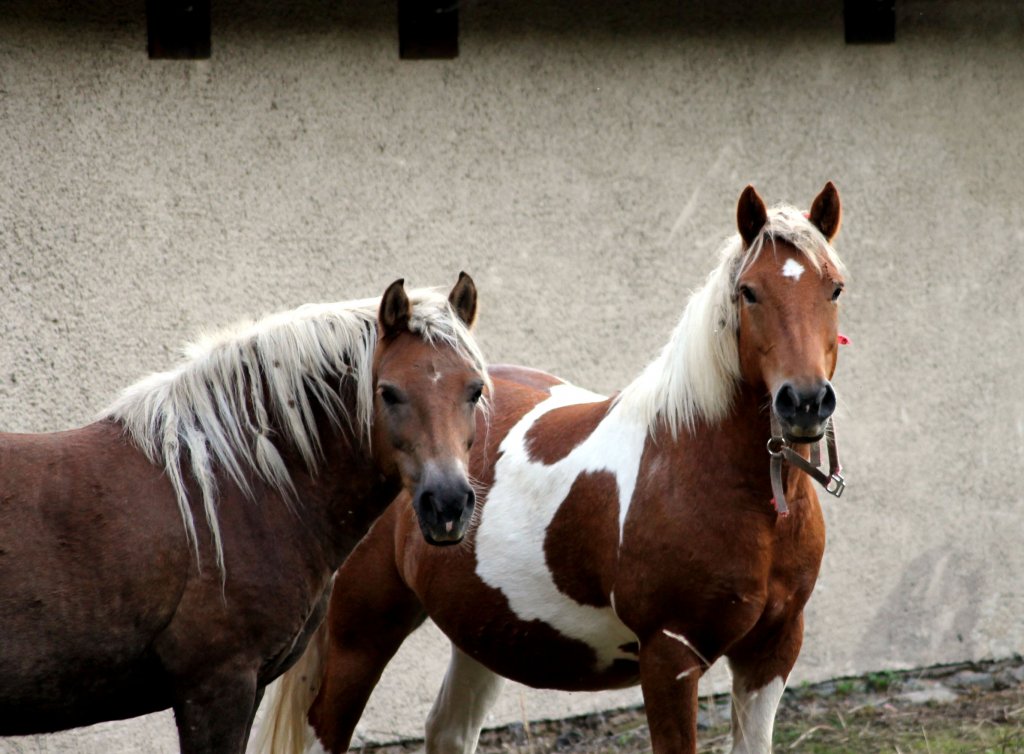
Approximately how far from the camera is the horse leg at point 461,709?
171 inches

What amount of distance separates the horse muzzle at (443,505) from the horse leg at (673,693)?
76 cm

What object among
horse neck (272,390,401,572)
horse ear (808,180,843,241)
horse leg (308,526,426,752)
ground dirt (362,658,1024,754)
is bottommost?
ground dirt (362,658,1024,754)

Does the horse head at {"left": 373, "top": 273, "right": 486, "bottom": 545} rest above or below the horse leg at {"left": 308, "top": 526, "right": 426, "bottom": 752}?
above

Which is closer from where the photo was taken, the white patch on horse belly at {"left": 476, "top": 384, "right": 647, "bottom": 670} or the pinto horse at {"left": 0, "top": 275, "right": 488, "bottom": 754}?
the pinto horse at {"left": 0, "top": 275, "right": 488, "bottom": 754}

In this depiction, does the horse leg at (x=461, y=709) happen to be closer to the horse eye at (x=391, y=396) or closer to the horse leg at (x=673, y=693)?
the horse leg at (x=673, y=693)

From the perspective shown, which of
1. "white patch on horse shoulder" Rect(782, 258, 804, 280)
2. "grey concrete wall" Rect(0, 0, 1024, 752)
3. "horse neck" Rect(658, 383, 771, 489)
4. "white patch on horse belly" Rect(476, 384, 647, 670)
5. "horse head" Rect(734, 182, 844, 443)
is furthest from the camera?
"grey concrete wall" Rect(0, 0, 1024, 752)

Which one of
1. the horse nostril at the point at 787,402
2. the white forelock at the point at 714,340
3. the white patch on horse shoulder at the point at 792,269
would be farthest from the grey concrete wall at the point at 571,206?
the horse nostril at the point at 787,402

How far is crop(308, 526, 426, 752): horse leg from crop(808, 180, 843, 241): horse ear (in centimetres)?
170

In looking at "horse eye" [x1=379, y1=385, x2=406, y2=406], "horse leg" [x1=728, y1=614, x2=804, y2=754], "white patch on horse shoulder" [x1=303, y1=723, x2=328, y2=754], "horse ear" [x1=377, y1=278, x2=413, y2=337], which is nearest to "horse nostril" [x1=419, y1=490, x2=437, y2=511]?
"horse eye" [x1=379, y1=385, x2=406, y2=406]

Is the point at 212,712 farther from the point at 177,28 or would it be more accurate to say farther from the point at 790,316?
the point at 177,28

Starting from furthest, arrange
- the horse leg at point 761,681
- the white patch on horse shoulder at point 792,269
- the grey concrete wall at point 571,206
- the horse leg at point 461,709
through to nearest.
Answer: the grey concrete wall at point 571,206 → the horse leg at point 461,709 → the horse leg at point 761,681 → the white patch on horse shoulder at point 792,269

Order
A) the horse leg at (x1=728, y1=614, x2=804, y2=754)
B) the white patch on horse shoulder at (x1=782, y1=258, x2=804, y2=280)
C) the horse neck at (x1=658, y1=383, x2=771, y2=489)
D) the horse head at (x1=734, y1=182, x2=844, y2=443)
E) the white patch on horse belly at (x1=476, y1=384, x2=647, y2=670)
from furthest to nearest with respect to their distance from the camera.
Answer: the white patch on horse belly at (x1=476, y1=384, x2=647, y2=670)
the horse leg at (x1=728, y1=614, x2=804, y2=754)
the horse neck at (x1=658, y1=383, x2=771, y2=489)
the white patch on horse shoulder at (x1=782, y1=258, x2=804, y2=280)
the horse head at (x1=734, y1=182, x2=844, y2=443)

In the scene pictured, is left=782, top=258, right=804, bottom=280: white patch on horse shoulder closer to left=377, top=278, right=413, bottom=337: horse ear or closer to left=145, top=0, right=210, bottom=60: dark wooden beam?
left=377, top=278, right=413, bottom=337: horse ear

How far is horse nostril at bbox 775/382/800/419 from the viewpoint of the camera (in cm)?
304
